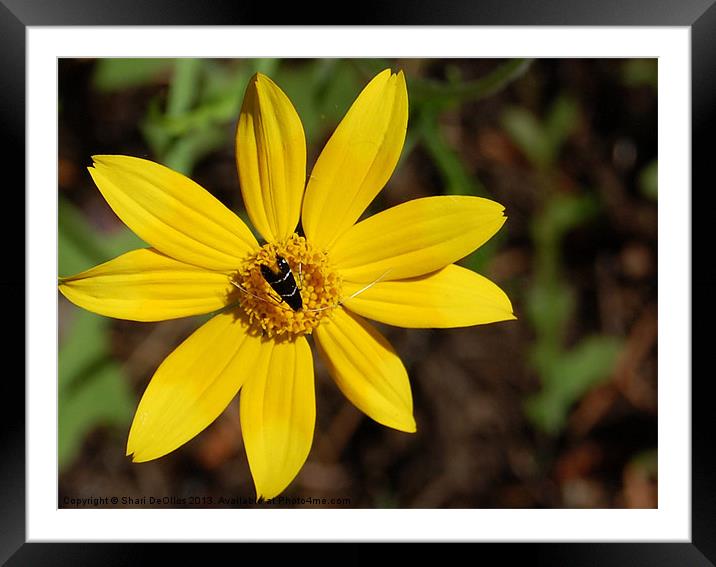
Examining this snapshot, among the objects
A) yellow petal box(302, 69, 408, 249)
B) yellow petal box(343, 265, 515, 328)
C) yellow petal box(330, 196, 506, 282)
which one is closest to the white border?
yellow petal box(302, 69, 408, 249)

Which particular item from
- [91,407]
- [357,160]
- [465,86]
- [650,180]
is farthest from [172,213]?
[650,180]

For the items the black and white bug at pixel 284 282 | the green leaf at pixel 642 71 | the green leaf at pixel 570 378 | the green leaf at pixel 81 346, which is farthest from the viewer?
the green leaf at pixel 570 378

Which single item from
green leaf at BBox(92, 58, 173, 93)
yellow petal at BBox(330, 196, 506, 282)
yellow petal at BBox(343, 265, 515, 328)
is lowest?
yellow petal at BBox(343, 265, 515, 328)

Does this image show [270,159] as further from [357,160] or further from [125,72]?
[125,72]

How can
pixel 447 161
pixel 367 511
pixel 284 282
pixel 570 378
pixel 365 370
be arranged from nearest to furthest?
pixel 284 282 < pixel 365 370 < pixel 367 511 < pixel 447 161 < pixel 570 378

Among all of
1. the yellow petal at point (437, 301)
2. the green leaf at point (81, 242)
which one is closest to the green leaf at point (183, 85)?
the green leaf at point (81, 242)

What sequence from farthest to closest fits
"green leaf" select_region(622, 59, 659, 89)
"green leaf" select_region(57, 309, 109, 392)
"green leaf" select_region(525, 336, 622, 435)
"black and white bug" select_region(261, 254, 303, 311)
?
1. "green leaf" select_region(525, 336, 622, 435)
2. "green leaf" select_region(57, 309, 109, 392)
3. "green leaf" select_region(622, 59, 659, 89)
4. "black and white bug" select_region(261, 254, 303, 311)

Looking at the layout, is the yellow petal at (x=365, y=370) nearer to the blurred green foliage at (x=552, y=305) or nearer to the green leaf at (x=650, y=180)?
the blurred green foliage at (x=552, y=305)

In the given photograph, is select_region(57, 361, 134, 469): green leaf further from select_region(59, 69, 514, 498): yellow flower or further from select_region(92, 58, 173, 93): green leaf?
select_region(92, 58, 173, 93): green leaf
